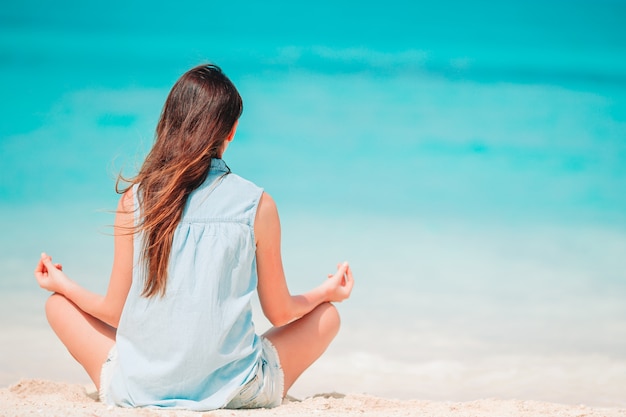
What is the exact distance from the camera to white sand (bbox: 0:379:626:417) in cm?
180

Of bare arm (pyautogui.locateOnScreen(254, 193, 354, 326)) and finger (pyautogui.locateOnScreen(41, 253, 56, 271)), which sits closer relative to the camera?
bare arm (pyautogui.locateOnScreen(254, 193, 354, 326))

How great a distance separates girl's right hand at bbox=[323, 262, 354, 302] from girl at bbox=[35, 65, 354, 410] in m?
0.18

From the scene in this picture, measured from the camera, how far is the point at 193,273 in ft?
6.23

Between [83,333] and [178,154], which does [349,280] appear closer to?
[178,154]

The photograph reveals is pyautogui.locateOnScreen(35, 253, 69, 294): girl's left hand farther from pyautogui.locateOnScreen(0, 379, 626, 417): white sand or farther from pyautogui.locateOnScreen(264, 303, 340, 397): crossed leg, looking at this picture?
pyautogui.locateOnScreen(264, 303, 340, 397): crossed leg

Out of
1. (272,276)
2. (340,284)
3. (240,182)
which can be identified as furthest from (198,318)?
(340,284)

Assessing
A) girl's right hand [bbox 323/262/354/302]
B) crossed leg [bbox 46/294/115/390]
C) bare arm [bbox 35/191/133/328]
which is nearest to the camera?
bare arm [bbox 35/191/133/328]

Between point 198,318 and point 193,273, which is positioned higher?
point 193,273

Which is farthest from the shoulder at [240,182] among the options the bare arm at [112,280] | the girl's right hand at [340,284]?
the girl's right hand at [340,284]

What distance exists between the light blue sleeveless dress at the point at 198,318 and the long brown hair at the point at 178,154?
35 millimetres

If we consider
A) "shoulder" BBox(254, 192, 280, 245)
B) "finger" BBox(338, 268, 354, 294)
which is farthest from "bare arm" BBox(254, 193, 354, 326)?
"finger" BBox(338, 268, 354, 294)

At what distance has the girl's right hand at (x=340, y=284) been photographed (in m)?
2.25

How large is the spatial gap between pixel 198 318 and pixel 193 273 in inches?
4.6

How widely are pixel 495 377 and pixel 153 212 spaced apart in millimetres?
2411
